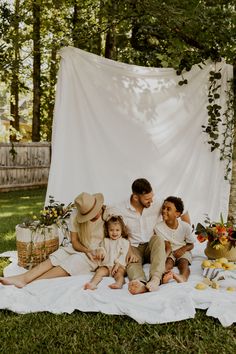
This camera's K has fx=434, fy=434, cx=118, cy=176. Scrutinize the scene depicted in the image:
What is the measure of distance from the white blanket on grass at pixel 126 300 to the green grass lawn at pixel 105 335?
5 centimetres

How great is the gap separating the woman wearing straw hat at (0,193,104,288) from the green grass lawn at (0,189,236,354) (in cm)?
67

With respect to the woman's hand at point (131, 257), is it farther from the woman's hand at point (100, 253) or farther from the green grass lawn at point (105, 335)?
the green grass lawn at point (105, 335)

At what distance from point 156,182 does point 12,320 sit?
98.0 inches

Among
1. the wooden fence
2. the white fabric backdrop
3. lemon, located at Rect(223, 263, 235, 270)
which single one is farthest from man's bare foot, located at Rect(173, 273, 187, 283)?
the wooden fence

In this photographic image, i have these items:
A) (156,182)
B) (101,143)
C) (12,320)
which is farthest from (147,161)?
(12,320)

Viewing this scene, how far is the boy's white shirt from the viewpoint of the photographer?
12.8 feet

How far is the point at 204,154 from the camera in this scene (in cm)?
501

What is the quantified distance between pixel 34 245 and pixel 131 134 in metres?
1.70

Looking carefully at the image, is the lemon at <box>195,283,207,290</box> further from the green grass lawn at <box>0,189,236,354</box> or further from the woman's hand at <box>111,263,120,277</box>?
the woman's hand at <box>111,263,120,277</box>

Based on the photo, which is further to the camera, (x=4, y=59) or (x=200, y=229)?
(x=4, y=59)

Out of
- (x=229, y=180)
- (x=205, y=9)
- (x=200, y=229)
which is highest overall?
(x=205, y=9)

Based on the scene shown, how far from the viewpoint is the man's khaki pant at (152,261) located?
340cm

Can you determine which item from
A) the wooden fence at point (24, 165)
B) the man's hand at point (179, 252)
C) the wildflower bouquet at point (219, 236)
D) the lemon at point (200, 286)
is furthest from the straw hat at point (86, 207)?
the wooden fence at point (24, 165)

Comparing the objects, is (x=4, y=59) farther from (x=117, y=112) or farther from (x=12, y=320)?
(x=12, y=320)
